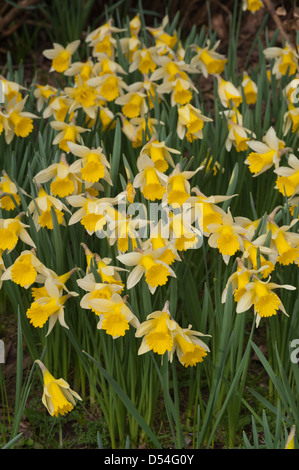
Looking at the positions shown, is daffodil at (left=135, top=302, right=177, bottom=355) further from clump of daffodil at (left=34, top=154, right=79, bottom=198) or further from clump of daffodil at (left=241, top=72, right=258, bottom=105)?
clump of daffodil at (left=241, top=72, right=258, bottom=105)

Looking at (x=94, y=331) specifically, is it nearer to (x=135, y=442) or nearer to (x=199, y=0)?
(x=135, y=442)

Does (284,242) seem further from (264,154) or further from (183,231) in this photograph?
(264,154)

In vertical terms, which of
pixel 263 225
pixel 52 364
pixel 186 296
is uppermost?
pixel 263 225

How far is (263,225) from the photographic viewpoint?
2.04 m

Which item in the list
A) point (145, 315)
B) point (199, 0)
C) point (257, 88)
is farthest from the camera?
point (199, 0)

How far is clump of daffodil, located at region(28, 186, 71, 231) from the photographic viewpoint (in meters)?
2.16

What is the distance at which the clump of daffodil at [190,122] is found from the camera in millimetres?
2520

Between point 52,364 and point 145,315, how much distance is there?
Answer: 48 cm

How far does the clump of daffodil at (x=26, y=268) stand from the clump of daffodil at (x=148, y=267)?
10.4 inches

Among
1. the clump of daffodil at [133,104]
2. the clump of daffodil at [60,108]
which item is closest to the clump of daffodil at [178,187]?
the clump of daffodil at [133,104]

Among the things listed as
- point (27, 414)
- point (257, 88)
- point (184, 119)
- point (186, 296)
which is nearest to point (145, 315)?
point (186, 296)

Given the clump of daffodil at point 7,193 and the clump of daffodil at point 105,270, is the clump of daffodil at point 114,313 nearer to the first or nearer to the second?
the clump of daffodil at point 105,270

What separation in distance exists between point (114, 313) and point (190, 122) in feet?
3.21

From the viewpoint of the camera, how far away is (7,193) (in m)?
2.28
